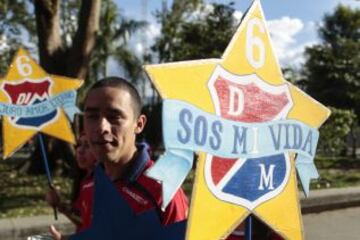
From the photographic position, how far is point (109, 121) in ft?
7.79

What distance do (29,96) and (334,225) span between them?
15.5ft

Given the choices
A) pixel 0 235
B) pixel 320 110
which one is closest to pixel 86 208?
pixel 320 110

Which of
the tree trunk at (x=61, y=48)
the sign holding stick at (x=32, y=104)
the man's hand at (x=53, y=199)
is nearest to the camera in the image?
the man's hand at (x=53, y=199)

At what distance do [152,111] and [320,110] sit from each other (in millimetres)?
18914

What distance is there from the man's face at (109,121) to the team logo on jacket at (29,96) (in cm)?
274

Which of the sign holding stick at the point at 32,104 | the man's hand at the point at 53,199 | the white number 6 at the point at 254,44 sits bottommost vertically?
the man's hand at the point at 53,199

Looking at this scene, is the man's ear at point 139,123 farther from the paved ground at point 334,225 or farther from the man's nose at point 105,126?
the paved ground at point 334,225

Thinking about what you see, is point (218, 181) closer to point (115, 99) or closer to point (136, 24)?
point (115, 99)

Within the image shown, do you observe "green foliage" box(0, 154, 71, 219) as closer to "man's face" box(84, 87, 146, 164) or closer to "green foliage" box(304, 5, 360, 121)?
"man's face" box(84, 87, 146, 164)

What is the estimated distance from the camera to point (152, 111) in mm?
21578

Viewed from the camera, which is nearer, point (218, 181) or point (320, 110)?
point (218, 181)

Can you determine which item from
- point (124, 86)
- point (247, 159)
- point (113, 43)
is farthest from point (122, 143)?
point (113, 43)

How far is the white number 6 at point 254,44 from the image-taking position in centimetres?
248

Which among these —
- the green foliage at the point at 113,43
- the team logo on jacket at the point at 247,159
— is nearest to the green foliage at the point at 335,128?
the team logo on jacket at the point at 247,159
